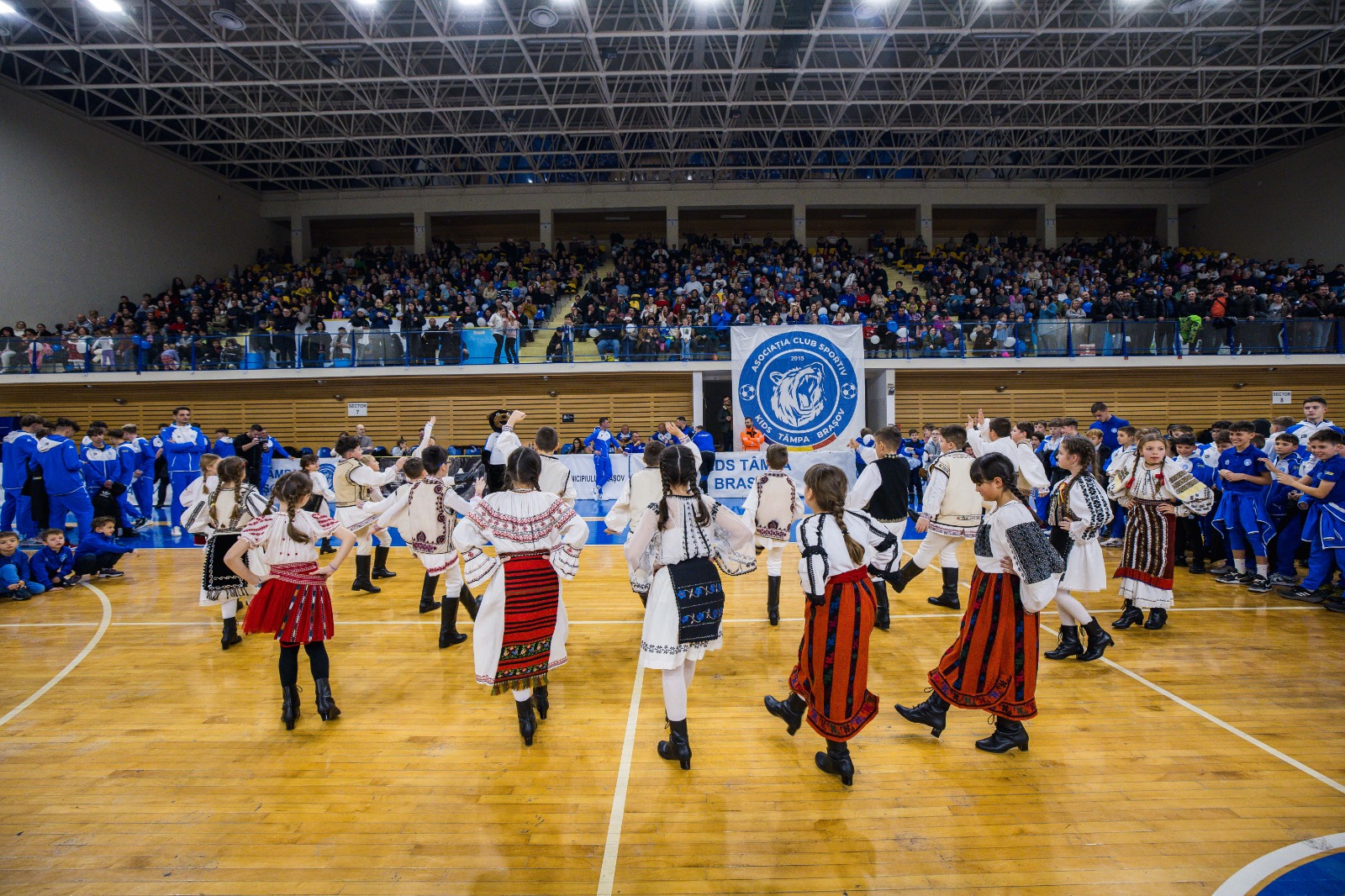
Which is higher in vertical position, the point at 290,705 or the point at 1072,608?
the point at 1072,608

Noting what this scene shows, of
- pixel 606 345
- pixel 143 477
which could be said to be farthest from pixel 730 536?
pixel 606 345

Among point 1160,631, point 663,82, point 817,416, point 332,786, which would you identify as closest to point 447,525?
point 332,786

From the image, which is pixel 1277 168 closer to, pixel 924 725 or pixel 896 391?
pixel 896 391

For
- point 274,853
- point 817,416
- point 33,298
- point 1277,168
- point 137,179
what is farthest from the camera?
point 1277,168

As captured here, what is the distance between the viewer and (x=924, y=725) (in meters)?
4.35

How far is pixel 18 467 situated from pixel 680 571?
11.9m

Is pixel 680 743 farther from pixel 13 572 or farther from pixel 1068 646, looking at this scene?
pixel 13 572

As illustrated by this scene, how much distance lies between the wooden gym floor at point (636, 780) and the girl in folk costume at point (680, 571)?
2.17 feet

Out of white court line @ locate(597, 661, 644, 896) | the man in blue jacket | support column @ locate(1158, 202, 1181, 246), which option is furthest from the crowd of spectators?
white court line @ locate(597, 661, 644, 896)

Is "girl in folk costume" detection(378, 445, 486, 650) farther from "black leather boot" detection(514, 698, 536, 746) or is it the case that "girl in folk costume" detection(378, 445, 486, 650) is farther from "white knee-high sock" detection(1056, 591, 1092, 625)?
"white knee-high sock" detection(1056, 591, 1092, 625)

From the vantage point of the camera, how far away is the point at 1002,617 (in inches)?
149

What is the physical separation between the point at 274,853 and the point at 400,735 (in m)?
1.18

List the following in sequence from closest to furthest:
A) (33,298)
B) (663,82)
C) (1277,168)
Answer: (33,298), (663,82), (1277,168)

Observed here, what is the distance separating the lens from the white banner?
15.8 metres
